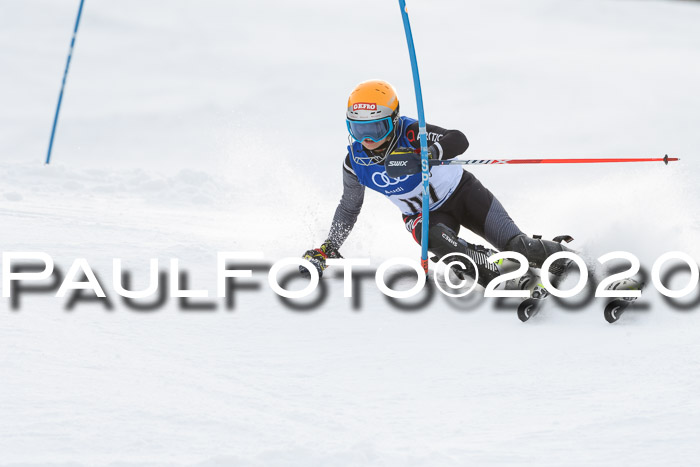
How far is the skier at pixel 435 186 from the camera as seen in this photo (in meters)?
4.21

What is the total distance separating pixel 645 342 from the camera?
3.37 m

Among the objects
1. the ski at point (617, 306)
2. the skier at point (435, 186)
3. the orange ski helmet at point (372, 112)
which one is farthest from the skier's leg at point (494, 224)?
the orange ski helmet at point (372, 112)

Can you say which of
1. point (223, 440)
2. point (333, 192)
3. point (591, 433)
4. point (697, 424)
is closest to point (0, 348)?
point (223, 440)

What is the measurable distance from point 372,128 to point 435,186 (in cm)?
49

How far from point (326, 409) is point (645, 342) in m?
1.47

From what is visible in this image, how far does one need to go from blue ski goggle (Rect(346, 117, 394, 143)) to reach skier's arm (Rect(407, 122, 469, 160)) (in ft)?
0.61

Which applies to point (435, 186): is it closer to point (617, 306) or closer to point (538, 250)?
point (538, 250)

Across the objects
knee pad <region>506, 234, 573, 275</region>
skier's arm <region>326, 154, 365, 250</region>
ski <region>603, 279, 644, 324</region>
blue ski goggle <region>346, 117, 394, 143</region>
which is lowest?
ski <region>603, 279, 644, 324</region>

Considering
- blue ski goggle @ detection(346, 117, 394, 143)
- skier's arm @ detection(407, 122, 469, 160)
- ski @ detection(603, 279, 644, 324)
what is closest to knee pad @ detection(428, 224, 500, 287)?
skier's arm @ detection(407, 122, 469, 160)

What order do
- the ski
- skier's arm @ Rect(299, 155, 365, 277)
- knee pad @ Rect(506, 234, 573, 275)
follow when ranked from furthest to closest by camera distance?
skier's arm @ Rect(299, 155, 365, 277), knee pad @ Rect(506, 234, 573, 275), the ski

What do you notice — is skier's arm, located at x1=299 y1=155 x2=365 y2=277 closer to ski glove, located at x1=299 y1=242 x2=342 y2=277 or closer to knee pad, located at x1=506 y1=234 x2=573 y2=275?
ski glove, located at x1=299 y1=242 x2=342 y2=277

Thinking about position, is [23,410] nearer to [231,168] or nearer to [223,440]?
[223,440]

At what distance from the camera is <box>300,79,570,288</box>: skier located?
4.21m

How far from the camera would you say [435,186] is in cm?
447
